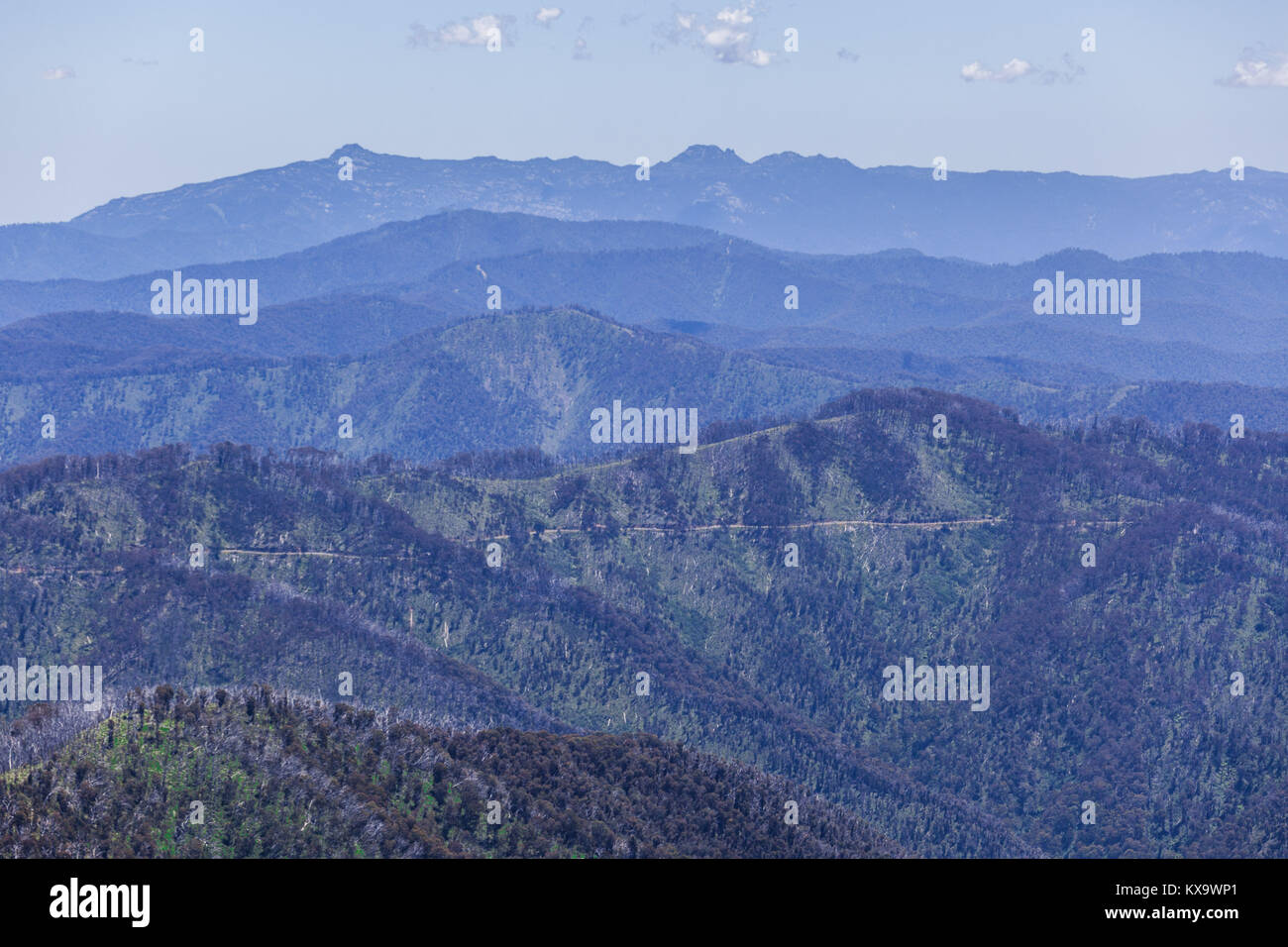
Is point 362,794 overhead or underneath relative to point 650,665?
overhead

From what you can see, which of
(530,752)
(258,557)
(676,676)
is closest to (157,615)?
(258,557)

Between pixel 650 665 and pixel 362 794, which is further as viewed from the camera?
pixel 650 665

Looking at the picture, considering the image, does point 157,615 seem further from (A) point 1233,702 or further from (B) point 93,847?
(A) point 1233,702

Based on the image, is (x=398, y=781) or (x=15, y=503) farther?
(x=15, y=503)

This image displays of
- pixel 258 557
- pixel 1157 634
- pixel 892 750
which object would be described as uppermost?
pixel 258 557

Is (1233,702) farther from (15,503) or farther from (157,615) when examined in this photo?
(15,503)

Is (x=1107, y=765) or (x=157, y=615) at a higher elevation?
(x=157, y=615)

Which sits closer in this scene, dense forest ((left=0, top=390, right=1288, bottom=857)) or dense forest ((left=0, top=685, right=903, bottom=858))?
dense forest ((left=0, top=685, right=903, bottom=858))

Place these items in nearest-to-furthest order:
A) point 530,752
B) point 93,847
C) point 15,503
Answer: point 93,847
point 530,752
point 15,503

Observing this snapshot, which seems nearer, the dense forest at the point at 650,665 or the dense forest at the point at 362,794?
the dense forest at the point at 362,794
